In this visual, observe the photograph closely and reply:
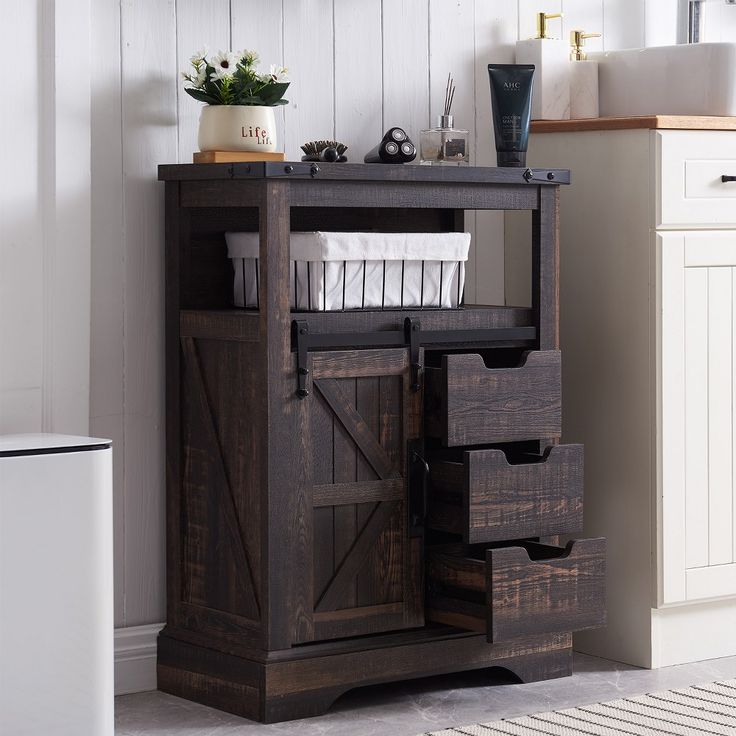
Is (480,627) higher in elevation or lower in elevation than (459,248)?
lower

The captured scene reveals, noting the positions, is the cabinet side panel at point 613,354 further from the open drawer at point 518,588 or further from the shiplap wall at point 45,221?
the shiplap wall at point 45,221

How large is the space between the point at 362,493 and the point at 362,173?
57 centimetres

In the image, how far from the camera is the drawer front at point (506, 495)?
2463mm

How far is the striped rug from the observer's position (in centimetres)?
235

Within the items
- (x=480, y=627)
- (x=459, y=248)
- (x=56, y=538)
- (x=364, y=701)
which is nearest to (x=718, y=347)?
(x=459, y=248)

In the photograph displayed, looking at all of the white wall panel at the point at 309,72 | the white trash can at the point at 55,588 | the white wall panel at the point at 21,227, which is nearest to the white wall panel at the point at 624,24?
the white wall panel at the point at 309,72

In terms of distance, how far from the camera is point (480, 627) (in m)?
2.48

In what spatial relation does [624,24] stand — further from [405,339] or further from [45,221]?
[45,221]

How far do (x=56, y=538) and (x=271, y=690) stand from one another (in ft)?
1.58

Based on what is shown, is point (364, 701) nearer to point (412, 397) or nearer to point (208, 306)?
point (412, 397)

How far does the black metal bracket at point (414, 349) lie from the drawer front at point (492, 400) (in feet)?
0.09

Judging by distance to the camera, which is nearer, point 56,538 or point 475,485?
point 56,538

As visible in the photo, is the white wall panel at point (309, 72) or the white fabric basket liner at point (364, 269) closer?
the white fabric basket liner at point (364, 269)

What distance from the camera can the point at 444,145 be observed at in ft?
9.02
